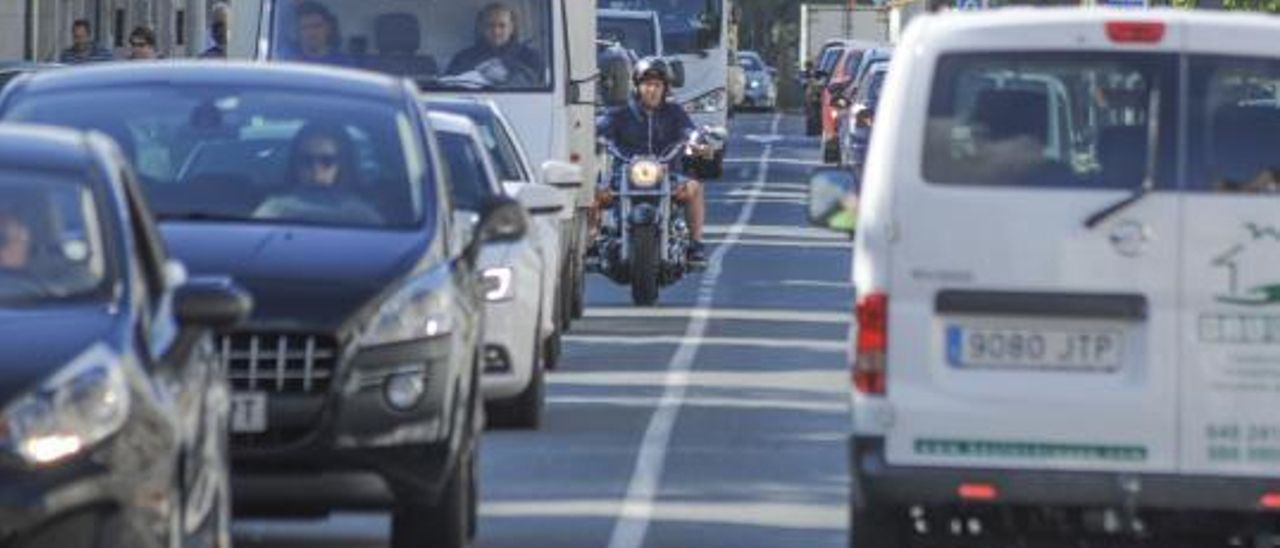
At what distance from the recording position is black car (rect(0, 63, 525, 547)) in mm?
12383

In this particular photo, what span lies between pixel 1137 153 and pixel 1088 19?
0.44 meters

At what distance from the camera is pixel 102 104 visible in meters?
14.1

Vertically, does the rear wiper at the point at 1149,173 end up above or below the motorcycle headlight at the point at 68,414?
above

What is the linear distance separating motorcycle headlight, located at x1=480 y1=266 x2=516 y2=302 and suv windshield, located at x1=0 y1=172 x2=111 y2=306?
21.9 ft

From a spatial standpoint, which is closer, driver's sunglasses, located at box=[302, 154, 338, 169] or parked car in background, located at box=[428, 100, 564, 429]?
driver's sunglasses, located at box=[302, 154, 338, 169]

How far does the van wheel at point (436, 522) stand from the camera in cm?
1280

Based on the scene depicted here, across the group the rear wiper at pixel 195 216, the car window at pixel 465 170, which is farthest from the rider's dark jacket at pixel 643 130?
the rear wiper at pixel 195 216

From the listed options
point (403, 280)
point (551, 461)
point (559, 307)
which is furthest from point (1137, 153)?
point (559, 307)

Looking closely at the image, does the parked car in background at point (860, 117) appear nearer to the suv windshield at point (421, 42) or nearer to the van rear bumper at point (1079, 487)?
the suv windshield at point (421, 42)

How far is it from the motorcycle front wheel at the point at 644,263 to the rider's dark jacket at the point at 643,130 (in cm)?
79

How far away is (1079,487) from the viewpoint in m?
11.5

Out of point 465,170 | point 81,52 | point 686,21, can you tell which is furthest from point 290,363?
point 686,21

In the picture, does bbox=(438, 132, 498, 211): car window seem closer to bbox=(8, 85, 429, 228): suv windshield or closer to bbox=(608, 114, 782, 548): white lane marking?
bbox=(608, 114, 782, 548): white lane marking

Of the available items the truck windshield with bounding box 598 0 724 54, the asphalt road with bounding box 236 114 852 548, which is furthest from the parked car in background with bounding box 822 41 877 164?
the asphalt road with bounding box 236 114 852 548
